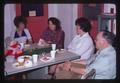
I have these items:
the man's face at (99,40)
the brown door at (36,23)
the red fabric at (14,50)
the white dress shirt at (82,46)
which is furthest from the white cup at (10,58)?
the man's face at (99,40)

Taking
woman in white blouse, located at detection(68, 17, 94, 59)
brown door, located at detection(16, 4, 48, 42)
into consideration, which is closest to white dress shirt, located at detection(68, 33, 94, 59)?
woman in white blouse, located at detection(68, 17, 94, 59)

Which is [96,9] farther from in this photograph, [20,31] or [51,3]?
[20,31]

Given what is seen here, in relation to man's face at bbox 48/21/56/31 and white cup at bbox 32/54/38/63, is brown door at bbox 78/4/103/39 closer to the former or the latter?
man's face at bbox 48/21/56/31

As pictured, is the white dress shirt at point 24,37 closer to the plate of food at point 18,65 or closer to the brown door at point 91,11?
the plate of food at point 18,65

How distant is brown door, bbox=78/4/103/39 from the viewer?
5.69 feet

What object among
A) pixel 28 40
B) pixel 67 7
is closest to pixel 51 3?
pixel 67 7

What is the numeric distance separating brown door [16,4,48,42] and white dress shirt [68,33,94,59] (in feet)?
0.45

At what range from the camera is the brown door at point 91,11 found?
68.3 inches

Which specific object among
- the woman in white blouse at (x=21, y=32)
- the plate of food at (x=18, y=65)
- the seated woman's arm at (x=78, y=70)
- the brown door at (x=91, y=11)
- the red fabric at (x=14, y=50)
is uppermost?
the brown door at (x=91, y=11)

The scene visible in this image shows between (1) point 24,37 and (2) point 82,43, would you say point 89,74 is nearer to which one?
(2) point 82,43

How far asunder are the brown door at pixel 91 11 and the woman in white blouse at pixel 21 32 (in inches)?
9.0

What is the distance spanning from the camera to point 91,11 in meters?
1.74

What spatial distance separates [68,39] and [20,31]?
0.66 feet

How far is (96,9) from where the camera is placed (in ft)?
5.71
